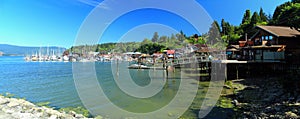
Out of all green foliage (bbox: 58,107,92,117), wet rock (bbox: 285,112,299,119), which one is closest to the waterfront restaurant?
wet rock (bbox: 285,112,299,119)

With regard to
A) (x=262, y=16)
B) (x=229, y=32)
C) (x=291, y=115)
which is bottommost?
(x=291, y=115)

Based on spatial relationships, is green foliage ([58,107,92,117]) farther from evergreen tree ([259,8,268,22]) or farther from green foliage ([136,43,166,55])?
green foliage ([136,43,166,55])

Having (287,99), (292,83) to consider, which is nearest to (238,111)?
(287,99)

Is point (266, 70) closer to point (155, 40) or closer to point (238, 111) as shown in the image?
point (238, 111)

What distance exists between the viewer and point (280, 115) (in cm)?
873

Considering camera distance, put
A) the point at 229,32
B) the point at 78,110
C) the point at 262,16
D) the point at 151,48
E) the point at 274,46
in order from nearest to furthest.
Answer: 1. the point at 78,110
2. the point at 274,46
3. the point at 262,16
4. the point at 229,32
5. the point at 151,48

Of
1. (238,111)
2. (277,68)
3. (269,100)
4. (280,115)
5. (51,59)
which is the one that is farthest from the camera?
(51,59)

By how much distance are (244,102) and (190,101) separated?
3.55 m

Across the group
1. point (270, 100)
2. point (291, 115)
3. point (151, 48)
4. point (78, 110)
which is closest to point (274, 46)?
point (270, 100)

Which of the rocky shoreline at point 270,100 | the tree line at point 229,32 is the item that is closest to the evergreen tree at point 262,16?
the tree line at point 229,32

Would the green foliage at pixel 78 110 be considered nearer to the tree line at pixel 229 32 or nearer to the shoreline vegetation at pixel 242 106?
the shoreline vegetation at pixel 242 106

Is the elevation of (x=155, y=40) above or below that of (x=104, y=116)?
above

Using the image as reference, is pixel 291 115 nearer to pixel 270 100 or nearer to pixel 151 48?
pixel 270 100

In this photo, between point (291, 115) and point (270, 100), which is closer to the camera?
point (291, 115)
